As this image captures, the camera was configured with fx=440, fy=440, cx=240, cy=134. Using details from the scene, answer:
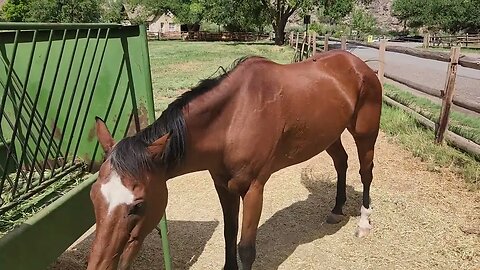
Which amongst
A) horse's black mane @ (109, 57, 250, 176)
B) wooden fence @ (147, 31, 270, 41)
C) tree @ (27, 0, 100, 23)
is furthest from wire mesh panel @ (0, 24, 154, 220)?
tree @ (27, 0, 100, 23)

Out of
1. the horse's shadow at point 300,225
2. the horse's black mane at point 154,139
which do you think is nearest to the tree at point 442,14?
the horse's shadow at point 300,225

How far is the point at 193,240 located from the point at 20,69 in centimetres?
193

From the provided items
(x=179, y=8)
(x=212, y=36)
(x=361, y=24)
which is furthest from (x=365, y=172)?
(x=361, y=24)

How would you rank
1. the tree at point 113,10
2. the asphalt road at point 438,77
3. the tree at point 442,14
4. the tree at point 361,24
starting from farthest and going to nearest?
the tree at point 361,24 < the tree at point 113,10 < the tree at point 442,14 < the asphalt road at point 438,77

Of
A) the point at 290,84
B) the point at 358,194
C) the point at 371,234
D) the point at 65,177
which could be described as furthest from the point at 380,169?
the point at 65,177

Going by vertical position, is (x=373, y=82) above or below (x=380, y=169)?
above

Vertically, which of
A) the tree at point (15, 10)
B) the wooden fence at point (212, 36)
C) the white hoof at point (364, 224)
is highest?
the tree at point (15, 10)

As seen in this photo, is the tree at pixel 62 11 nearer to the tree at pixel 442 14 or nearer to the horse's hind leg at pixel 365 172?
the tree at pixel 442 14

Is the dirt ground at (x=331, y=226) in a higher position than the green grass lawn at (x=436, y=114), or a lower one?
lower

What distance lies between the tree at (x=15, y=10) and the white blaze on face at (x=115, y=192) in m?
53.3

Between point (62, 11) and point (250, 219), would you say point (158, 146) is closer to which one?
point (250, 219)

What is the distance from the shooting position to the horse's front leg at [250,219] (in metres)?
2.88

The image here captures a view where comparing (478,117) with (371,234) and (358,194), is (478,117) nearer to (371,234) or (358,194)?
(358,194)

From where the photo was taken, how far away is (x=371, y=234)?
151 inches
